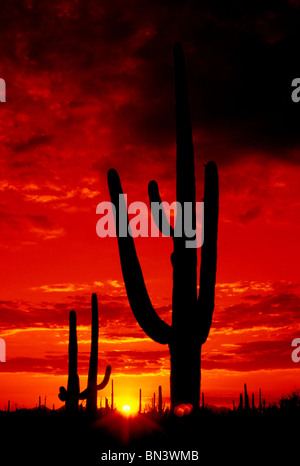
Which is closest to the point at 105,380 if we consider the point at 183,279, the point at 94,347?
the point at 94,347

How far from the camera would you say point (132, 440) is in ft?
29.9

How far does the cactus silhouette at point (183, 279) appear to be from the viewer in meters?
10.1

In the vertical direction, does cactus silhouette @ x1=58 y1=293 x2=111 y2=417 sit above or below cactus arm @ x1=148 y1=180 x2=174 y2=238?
below

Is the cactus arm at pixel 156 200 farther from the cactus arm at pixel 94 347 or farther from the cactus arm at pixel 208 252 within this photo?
the cactus arm at pixel 94 347

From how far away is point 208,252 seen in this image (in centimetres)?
1047

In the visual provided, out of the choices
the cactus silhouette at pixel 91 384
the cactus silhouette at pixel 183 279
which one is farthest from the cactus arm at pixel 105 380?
the cactus silhouette at pixel 183 279

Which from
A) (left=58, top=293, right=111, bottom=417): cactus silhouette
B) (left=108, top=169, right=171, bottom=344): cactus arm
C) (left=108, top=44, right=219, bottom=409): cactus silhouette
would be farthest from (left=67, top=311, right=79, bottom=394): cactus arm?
(left=108, top=169, right=171, bottom=344): cactus arm

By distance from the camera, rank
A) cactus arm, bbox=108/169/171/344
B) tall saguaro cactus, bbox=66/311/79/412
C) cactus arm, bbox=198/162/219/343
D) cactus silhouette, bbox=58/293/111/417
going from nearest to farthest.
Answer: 1. cactus arm, bbox=108/169/171/344
2. cactus arm, bbox=198/162/219/343
3. cactus silhouette, bbox=58/293/111/417
4. tall saguaro cactus, bbox=66/311/79/412

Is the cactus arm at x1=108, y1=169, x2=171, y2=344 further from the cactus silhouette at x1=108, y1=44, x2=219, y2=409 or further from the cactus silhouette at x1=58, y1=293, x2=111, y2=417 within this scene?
the cactus silhouette at x1=58, y1=293, x2=111, y2=417

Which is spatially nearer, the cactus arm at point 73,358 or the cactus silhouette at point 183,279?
the cactus silhouette at point 183,279

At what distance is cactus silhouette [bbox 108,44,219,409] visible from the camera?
10.1 meters

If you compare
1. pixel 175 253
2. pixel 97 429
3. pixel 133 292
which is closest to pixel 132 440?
pixel 97 429

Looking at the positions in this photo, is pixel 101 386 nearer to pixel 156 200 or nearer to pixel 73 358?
pixel 73 358
